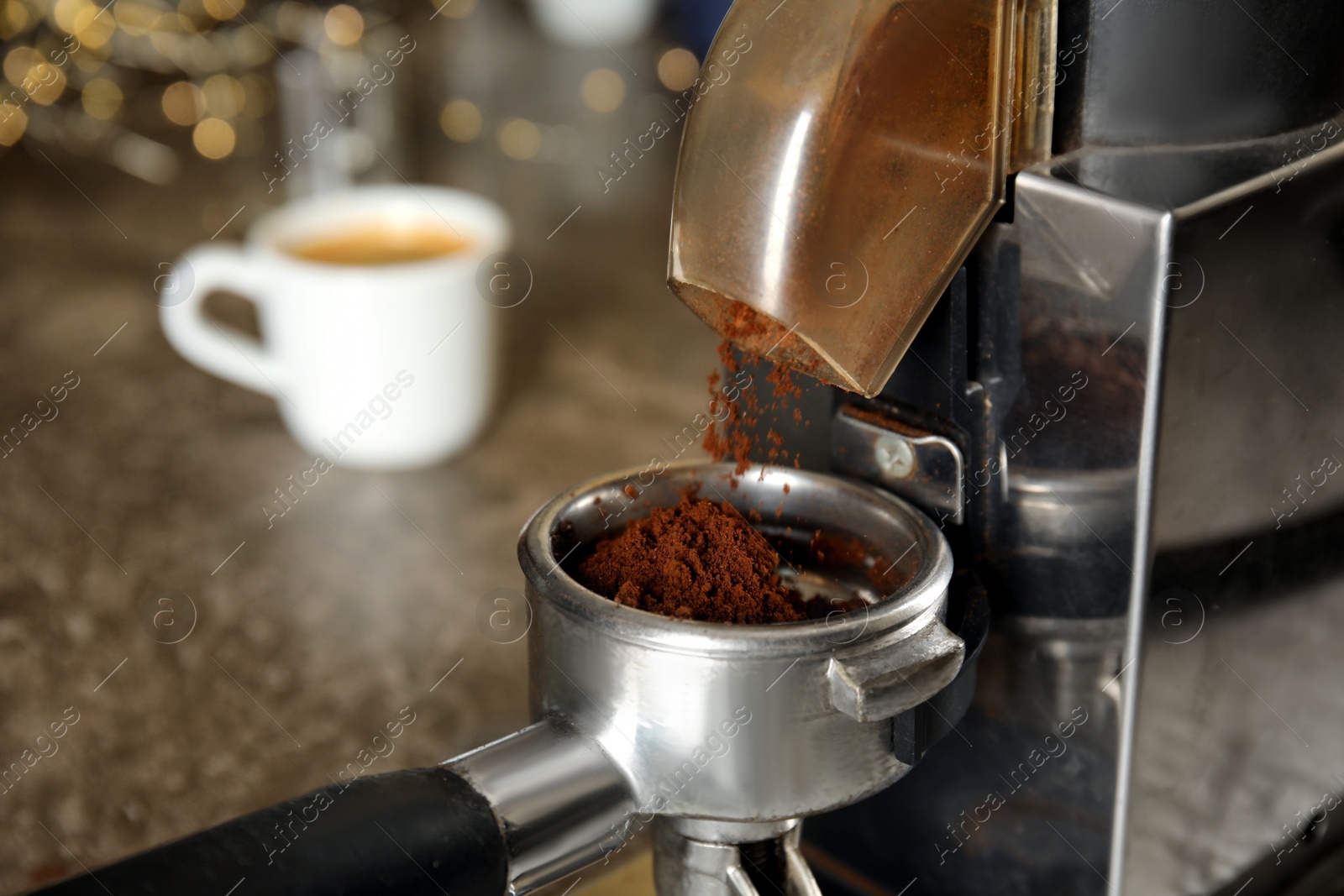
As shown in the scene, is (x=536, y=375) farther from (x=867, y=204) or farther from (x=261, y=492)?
(x=867, y=204)

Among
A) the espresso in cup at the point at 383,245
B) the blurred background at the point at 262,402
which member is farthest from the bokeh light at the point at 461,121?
the espresso in cup at the point at 383,245

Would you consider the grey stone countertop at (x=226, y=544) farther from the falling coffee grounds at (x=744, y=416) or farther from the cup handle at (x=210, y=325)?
the falling coffee grounds at (x=744, y=416)

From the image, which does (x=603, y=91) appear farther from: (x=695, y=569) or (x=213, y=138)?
(x=695, y=569)

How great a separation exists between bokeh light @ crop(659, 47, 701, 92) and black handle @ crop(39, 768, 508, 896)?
1054 millimetres

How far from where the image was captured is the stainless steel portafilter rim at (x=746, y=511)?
30cm

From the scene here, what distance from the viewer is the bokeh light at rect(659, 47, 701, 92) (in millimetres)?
1261

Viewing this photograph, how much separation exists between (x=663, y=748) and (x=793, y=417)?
0.48 feet

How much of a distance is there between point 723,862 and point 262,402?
64 cm

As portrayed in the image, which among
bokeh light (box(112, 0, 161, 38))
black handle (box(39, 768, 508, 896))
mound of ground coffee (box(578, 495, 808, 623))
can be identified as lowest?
bokeh light (box(112, 0, 161, 38))

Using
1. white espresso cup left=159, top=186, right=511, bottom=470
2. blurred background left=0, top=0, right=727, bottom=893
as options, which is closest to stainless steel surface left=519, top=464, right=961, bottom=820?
blurred background left=0, top=0, right=727, bottom=893

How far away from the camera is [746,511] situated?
1.28ft

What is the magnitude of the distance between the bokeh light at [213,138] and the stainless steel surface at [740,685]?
106cm

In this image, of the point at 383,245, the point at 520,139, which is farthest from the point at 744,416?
the point at 520,139

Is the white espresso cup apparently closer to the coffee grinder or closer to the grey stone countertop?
the grey stone countertop
